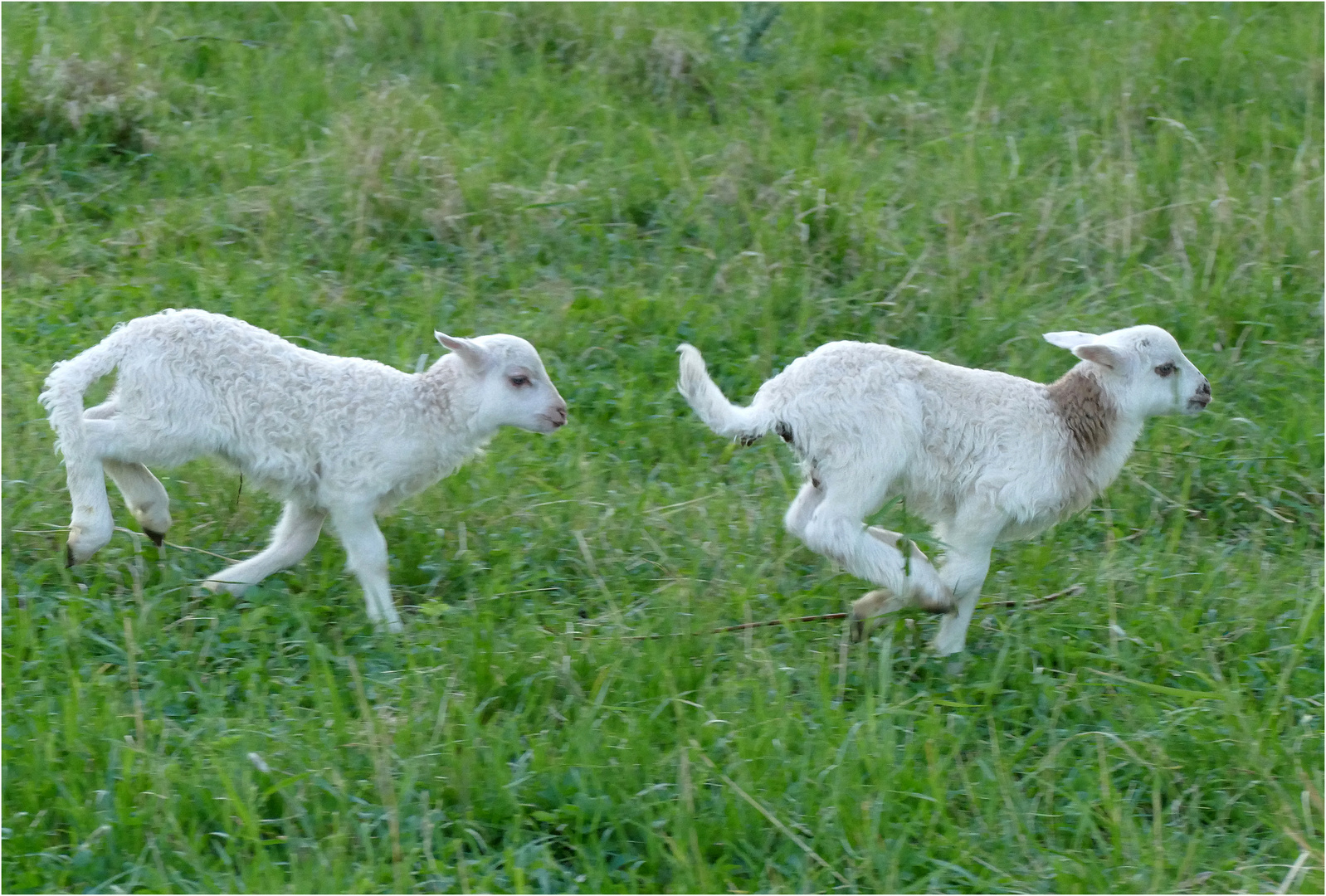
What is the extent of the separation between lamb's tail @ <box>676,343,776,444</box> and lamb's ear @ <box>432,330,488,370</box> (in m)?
0.75

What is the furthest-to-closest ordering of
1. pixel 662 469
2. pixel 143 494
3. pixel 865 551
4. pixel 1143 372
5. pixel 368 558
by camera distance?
1. pixel 662 469
2. pixel 1143 372
3. pixel 143 494
4. pixel 368 558
5. pixel 865 551

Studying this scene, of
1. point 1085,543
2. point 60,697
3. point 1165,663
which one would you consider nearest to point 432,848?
point 60,697

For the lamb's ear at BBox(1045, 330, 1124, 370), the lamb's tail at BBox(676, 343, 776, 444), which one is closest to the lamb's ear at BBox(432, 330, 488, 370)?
the lamb's tail at BBox(676, 343, 776, 444)

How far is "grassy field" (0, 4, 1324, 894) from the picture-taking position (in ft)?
13.7

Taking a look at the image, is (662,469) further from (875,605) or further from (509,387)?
(875,605)

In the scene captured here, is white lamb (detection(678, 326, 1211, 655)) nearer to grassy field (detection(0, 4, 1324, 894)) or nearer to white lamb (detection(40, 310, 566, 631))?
grassy field (detection(0, 4, 1324, 894))

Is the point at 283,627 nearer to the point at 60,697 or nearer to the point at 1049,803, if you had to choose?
the point at 60,697

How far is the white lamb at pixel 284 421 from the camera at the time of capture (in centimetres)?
494

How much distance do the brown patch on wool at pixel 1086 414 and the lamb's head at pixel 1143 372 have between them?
0.15 ft

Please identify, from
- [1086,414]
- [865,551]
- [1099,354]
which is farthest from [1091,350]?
[865,551]

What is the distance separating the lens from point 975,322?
7.05 meters

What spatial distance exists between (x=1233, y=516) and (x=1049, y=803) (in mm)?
2288

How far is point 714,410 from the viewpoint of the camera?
5031 mm

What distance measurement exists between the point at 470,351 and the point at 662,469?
3.97 feet
